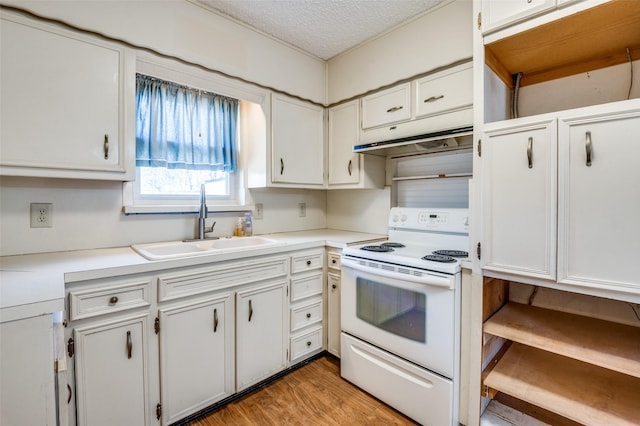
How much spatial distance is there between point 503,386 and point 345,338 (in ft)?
3.03

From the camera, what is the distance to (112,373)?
1.35m

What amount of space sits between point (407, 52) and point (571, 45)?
3.22 feet

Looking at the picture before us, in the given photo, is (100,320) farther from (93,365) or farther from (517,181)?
(517,181)

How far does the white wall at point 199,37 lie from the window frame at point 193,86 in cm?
6

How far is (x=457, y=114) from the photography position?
1.87 meters

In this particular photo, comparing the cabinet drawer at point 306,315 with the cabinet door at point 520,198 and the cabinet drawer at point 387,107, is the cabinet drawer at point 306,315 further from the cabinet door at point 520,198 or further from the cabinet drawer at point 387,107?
the cabinet drawer at point 387,107

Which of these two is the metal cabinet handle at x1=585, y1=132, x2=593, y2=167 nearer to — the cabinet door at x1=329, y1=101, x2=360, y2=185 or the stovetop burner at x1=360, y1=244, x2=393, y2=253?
the stovetop burner at x1=360, y1=244, x2=393, y2=253

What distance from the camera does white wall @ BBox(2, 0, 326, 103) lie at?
4.94 ft

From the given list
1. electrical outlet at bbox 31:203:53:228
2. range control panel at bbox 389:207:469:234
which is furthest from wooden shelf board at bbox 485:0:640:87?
electrical outlet at bbox 31:203:53:228

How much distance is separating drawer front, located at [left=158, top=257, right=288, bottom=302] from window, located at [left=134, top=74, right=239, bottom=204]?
785 mm

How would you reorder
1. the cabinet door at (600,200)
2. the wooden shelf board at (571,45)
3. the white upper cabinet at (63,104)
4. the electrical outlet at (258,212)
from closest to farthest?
the cabinet door at (600,200)
the wooden shelf board at (571,45)
the white upper cabinet at (63,104)
the electrical outlet at (258,212)

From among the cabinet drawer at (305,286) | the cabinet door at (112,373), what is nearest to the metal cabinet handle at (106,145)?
the cabinet door at (112,373)

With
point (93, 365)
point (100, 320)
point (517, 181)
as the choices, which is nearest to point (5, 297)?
point (100, 320)

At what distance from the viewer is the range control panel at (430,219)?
1937 millimetres
